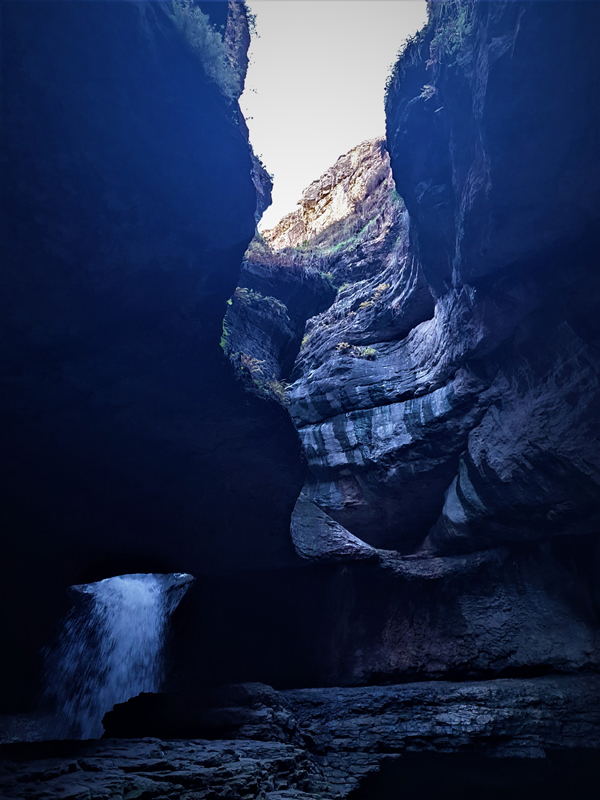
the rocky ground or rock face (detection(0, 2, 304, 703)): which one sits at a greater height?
rock face (detection(0, 2, 304, 703))

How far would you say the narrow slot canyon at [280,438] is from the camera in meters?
5.26

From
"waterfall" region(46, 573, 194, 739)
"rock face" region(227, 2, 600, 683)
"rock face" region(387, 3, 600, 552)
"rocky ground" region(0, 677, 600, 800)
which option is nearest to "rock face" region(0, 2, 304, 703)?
"rock face" region(227, 2, 600, 683)

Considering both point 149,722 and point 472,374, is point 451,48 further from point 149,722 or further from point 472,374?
point 149,722

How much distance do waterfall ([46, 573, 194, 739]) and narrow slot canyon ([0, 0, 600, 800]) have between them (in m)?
0.10

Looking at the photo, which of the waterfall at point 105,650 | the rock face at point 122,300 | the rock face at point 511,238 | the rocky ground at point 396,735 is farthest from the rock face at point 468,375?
the waterfall at point 105,650

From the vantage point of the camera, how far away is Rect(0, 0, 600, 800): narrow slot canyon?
5258 mm

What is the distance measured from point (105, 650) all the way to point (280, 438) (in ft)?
36.3

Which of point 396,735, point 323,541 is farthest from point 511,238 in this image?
point 396,735

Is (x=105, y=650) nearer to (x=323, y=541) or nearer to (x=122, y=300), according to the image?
(x=323, y=541)

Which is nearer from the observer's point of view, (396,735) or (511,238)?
(511,238)

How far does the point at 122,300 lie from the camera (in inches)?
250

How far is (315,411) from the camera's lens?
15.6m

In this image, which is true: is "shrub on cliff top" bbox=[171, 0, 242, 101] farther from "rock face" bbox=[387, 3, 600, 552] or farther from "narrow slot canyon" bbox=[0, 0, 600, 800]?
"rock face" bbox=[387, 3, 600, 552]

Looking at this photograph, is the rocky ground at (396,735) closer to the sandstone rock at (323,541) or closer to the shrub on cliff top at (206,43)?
the sandstone rock at (323,541)
